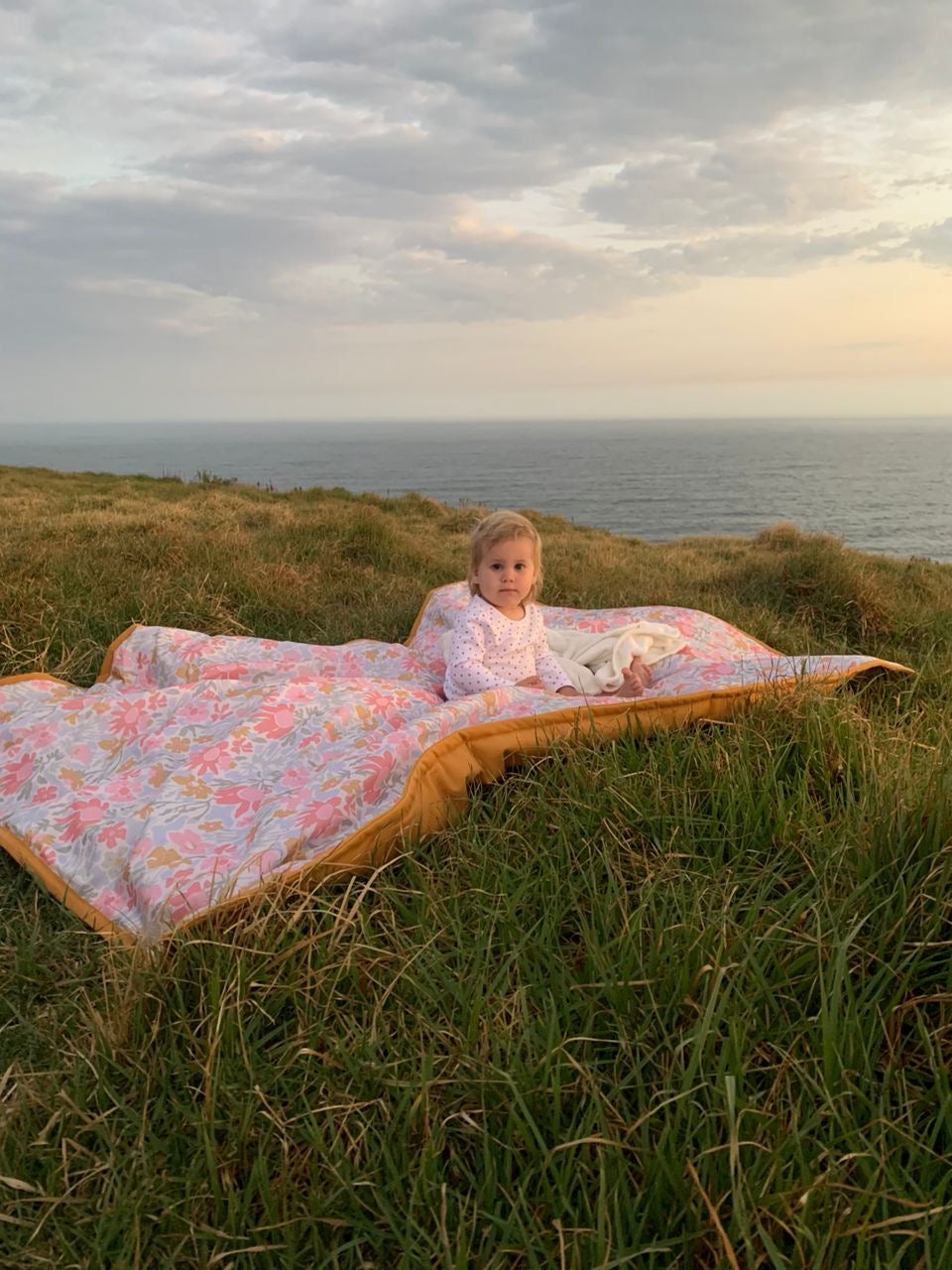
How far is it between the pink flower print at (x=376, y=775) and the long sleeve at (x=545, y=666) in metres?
1.64

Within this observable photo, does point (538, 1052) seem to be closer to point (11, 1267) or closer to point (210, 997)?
point (210, 997)

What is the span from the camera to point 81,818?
3.05m

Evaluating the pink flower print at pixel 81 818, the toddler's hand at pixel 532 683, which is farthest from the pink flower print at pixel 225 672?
the toddler's hand at pixel 532 683

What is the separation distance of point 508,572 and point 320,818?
210 centimetres

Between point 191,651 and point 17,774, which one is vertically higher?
point 191,651

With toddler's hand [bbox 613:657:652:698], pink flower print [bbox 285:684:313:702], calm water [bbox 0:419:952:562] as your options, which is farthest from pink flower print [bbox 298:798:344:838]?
calm water [bbox 0:419:952:562]

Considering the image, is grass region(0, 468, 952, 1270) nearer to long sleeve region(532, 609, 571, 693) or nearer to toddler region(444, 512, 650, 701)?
toddler region(444, 512, 650, 701)

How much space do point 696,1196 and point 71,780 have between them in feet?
9.38

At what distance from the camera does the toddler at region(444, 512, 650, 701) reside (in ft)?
14.1

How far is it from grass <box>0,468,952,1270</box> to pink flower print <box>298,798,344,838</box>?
268 millimetres

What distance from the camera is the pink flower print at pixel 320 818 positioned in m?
2.74

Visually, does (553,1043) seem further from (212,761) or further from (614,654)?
(614,654)

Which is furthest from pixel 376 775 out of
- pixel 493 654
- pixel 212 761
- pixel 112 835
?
pixel 493 654

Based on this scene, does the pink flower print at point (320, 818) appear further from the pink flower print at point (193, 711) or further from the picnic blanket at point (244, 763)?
the pink flower print at point (193, 711)
